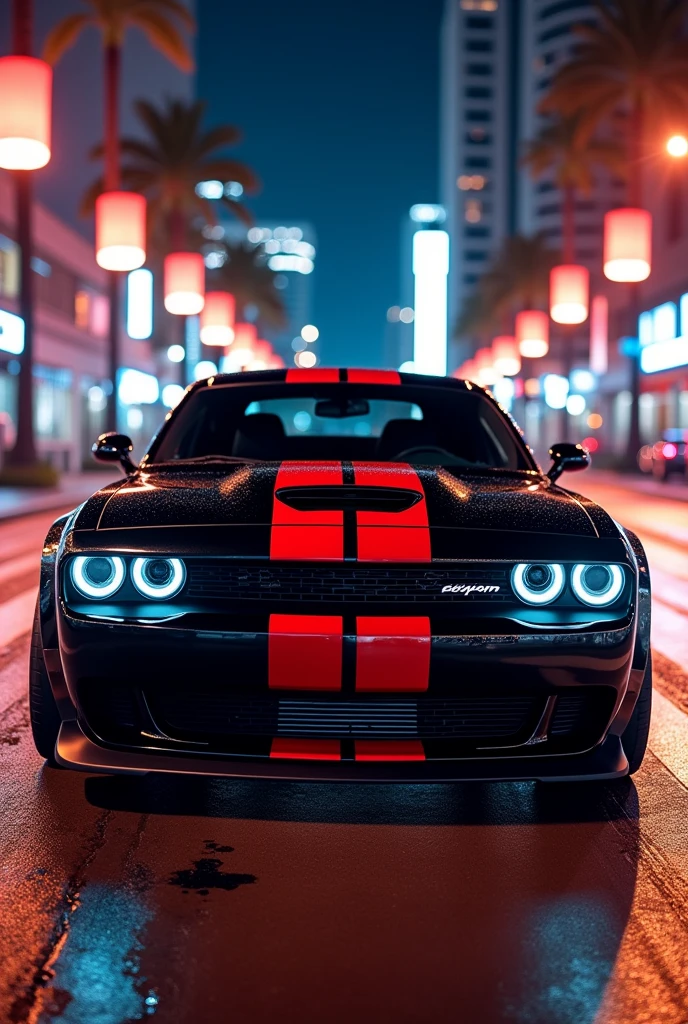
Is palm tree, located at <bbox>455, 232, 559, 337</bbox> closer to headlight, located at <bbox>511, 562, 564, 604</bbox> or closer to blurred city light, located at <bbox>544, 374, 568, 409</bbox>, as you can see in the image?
blurred city light, located at <bbox>544, 374, 568, 409</bbox>

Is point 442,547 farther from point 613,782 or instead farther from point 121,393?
point 121,393

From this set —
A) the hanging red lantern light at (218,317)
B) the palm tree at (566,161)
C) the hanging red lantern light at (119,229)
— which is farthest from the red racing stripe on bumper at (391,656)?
the palm tree at (566,161)

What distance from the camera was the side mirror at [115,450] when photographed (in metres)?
5.21

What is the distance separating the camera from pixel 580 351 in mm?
100938

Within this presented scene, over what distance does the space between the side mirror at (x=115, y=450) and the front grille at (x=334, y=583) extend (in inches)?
65.9

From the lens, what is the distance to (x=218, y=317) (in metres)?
40.5

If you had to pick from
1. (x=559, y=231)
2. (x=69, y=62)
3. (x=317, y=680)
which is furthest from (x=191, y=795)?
(x=559, y=231)

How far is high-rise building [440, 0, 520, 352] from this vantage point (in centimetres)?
16525

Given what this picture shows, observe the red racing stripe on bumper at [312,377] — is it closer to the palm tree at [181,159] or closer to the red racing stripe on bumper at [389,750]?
the red racing stripe on bumper at [389,750]

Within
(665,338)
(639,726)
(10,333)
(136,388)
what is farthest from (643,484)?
(639,726)

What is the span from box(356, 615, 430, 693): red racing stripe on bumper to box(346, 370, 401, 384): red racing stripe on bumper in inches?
89.5

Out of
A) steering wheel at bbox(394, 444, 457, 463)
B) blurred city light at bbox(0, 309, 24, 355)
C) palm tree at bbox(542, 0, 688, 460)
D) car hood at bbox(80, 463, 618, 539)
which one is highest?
palm tree at bbox(542, 0, 688, 460)

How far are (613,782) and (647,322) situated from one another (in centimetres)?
4501

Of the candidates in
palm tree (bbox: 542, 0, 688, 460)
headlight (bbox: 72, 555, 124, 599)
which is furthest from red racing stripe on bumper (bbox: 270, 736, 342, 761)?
palm tree (bbox: 542, 0, 688, 460)
